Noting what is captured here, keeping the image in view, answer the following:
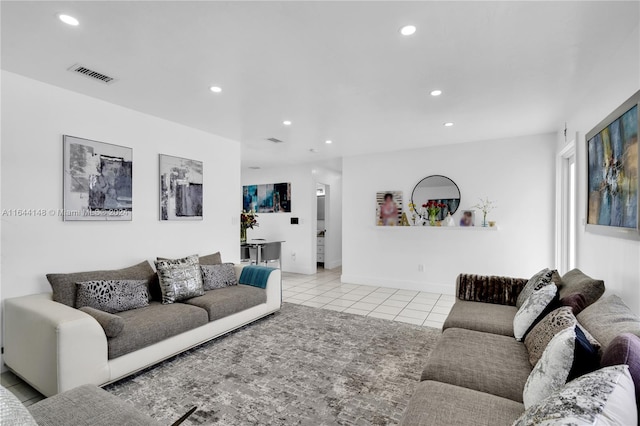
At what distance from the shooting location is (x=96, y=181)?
3082 millimetres

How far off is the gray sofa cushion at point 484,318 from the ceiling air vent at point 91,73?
11.3 ft

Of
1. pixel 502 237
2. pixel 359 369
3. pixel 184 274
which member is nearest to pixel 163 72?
pixel 184 274

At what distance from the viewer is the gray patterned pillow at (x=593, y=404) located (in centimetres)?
82

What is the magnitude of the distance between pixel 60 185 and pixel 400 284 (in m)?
4.89

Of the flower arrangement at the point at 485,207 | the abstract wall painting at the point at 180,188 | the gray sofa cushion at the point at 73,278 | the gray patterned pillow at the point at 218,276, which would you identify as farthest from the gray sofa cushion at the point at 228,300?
the flower arrangement at the point at 485,207

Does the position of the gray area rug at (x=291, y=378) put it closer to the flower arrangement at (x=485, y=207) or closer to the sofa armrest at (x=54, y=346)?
the sofa armrest at (x=54, y=346)

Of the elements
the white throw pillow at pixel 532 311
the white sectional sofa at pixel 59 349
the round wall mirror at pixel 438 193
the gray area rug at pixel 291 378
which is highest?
the round wall mirror at pixel 438 193

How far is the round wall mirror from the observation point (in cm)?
515

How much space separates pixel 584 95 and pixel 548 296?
2.18 metres

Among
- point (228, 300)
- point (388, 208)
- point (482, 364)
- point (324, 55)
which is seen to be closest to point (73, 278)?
point (228, 300)

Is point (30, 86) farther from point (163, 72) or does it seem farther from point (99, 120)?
point (163, 72)

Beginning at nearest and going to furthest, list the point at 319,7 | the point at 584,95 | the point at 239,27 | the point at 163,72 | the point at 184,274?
the point at 319,7, the point at 239,27, the point at 163,72, the point at 584,95, the point at 184,274

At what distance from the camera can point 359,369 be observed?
261 cm

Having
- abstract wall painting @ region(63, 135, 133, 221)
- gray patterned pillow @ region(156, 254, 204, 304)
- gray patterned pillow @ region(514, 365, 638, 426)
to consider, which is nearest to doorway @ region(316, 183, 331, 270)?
gray patterned pillow @ region(156, 254, 204, 304)
